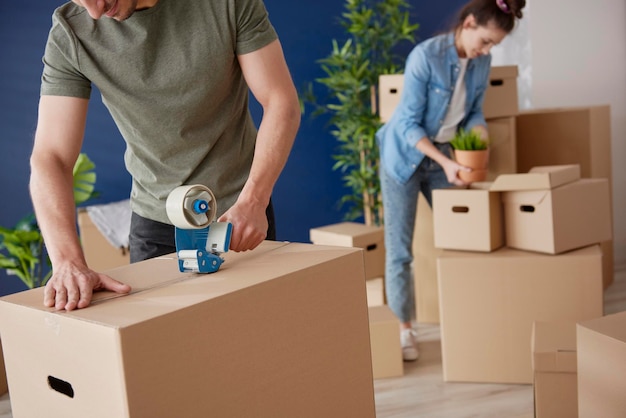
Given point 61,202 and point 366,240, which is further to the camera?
point 366,240

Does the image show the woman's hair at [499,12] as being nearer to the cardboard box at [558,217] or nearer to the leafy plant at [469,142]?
the leafy plant at [469,142]

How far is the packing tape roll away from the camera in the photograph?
3.67 ft

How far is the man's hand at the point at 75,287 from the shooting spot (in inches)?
41.4

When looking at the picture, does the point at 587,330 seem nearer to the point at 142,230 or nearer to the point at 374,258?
the point at 142,230

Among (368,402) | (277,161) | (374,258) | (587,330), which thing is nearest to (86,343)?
(368,402)

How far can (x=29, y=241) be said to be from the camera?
3352mm

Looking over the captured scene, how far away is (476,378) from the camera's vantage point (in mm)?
2682

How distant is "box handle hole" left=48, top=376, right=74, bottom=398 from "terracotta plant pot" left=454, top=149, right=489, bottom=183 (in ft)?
6.43

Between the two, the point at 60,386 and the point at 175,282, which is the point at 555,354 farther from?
the point at 60,386

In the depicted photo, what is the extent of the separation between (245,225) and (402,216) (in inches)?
65.8

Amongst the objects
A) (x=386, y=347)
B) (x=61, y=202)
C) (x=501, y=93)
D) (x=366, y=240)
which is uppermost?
(x=501, y=93)

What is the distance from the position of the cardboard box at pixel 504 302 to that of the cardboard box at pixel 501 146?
0.74 metres

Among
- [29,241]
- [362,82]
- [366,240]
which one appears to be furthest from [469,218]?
[29,241]

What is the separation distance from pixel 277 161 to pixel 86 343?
622 mm
